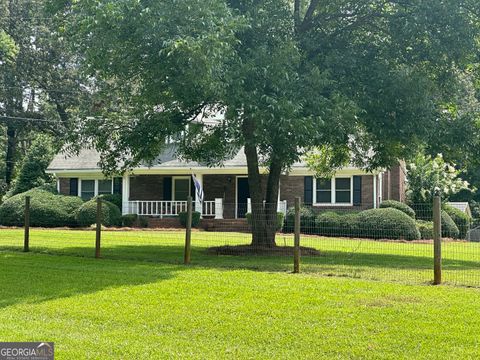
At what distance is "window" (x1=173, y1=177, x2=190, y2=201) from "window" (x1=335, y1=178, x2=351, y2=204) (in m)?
8.15

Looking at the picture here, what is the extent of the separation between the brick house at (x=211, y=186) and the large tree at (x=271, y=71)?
1133cm

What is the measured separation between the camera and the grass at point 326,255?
13500 mm

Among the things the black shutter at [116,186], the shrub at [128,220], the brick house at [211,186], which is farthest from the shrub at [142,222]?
the black shutter at [116,186]

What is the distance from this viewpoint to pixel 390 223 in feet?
82.2

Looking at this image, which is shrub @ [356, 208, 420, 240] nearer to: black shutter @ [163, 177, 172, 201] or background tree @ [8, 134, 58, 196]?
black shutter @ [163, 177, 172, 201]

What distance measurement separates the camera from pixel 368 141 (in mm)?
19953

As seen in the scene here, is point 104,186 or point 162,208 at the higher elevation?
point 104,186

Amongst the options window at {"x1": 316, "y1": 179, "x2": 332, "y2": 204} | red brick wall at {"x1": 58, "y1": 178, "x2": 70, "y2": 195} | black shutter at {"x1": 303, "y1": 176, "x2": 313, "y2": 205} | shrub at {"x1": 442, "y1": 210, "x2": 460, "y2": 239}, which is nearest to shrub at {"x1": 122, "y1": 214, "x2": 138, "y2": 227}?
red brick wall at {"x1": 58, "y1": 178, "x2": 70, "y2": 195}

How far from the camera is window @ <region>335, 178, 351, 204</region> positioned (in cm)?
3247

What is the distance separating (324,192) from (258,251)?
15711 millimetres

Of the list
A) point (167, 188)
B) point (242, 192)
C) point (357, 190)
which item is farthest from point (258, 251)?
point (167, 188)

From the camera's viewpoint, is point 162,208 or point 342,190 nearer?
point 342,190

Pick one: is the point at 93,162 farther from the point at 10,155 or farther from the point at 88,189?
the point at 10,155

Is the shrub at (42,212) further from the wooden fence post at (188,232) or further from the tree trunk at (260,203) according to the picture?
the wooden fence post at (188,232)
